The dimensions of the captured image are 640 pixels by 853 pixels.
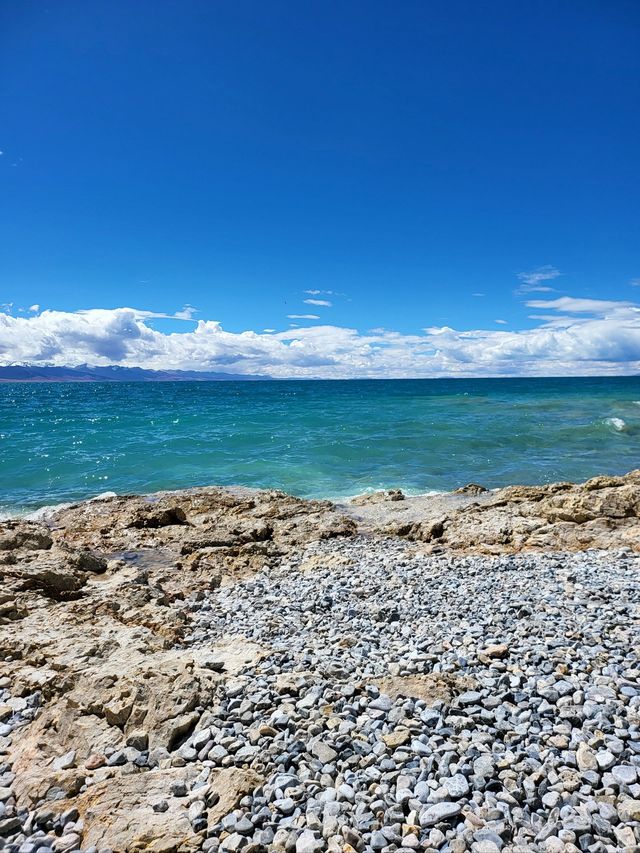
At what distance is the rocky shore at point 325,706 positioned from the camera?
3475 mm

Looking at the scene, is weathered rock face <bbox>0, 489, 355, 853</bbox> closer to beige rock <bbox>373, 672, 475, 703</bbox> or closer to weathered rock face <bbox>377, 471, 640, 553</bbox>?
beige rock <bbox>373, 672, 475, 703</bbox>

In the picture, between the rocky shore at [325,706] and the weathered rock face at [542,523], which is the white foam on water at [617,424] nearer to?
the weathered rock face at [542,523]

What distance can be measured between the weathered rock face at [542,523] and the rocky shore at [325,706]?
947 mm

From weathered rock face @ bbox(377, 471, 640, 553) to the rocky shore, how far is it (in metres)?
0.95

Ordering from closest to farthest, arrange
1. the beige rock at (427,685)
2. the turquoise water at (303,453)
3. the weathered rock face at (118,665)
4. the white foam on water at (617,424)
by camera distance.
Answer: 1. the weathered rock face at (118,665)
2. the beige rock at (427,685)
3. the turquoise water at (303,453)
4. the white foam on water at (617,424)

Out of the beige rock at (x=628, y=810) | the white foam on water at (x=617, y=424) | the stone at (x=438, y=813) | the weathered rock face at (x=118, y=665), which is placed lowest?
the weathered rock face at (x=118, y=665)

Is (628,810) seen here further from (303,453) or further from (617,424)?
(617,424)

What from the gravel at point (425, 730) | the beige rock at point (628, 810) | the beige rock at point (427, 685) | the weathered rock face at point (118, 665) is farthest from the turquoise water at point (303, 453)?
the beige rock at point (628, 810)

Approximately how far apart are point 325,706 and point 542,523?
26.9 feet

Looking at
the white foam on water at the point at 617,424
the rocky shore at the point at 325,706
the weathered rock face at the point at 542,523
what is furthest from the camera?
the white foam on water at the point at 617,424

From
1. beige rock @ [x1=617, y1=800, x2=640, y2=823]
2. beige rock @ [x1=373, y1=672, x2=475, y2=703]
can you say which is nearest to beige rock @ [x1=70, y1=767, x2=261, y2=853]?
beige rock @ [x1=373, y1=672, x2=475, y2=703]

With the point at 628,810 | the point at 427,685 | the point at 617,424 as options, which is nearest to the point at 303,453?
the point at 427,685

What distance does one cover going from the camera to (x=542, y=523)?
434 inches

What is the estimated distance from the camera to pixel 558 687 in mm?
4676
